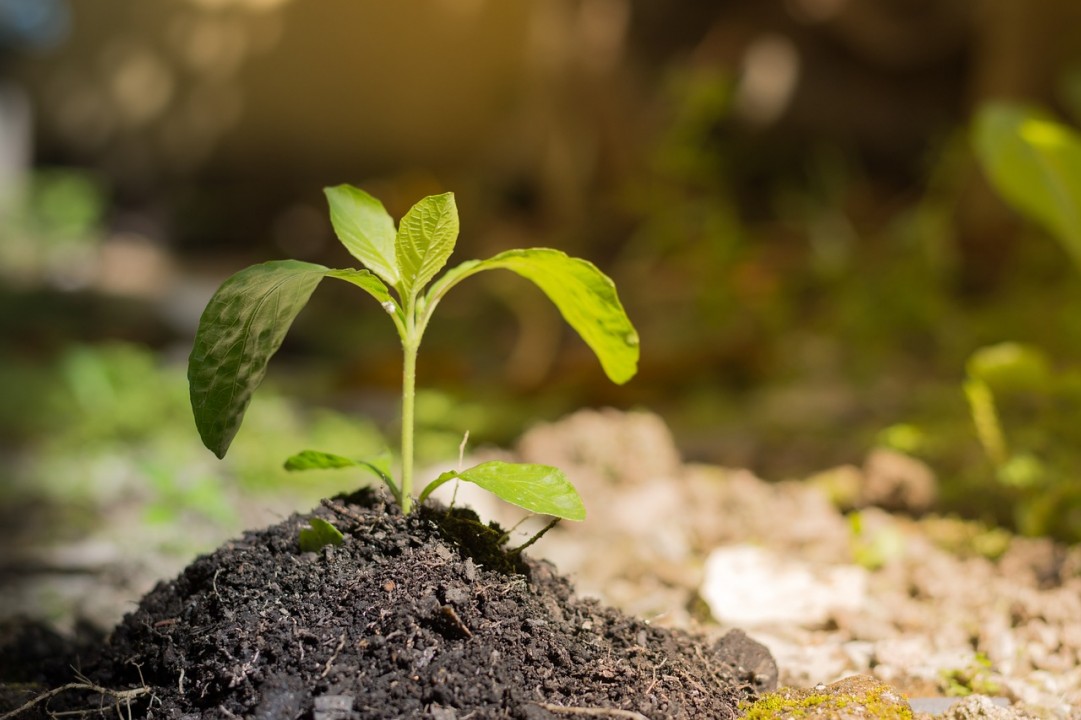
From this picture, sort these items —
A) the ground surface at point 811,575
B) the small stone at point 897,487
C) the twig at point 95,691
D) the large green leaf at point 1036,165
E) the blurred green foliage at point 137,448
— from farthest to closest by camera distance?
1. the blurred green foliage at point 137,448
2. the large green leaf at point 1036,165
3. the small stone at point 897,487
4. the ground surface at point 811,575
5. the twig at point 95,691

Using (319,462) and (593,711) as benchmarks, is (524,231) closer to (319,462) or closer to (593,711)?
(319,462)

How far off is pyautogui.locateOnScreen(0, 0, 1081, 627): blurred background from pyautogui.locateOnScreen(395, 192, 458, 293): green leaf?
0.78 meters

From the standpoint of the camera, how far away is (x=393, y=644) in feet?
3.74

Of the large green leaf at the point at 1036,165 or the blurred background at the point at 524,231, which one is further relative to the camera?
the blurred background at the point at 524,231

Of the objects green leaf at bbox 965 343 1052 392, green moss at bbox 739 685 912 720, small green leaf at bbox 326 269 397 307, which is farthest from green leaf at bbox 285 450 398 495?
green leaf at bbox 965 343 1052 392

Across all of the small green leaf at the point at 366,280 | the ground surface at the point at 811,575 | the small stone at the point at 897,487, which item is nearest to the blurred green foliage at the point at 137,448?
the ground surface at the point at 811,575

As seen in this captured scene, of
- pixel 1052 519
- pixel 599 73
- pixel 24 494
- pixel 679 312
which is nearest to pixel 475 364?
pixel 679 312

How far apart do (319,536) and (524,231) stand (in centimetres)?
566

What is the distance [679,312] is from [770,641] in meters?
3.86

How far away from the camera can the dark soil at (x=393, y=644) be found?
1.10 metres

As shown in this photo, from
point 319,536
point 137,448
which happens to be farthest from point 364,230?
point 137,448

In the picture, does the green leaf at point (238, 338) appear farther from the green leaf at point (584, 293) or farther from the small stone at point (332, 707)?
the small stone at point (332, 707)

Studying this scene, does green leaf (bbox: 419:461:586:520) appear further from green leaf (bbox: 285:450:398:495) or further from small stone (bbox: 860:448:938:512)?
small stone (bbox: 860:448:938:512)

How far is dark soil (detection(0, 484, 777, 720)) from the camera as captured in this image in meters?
1.10
